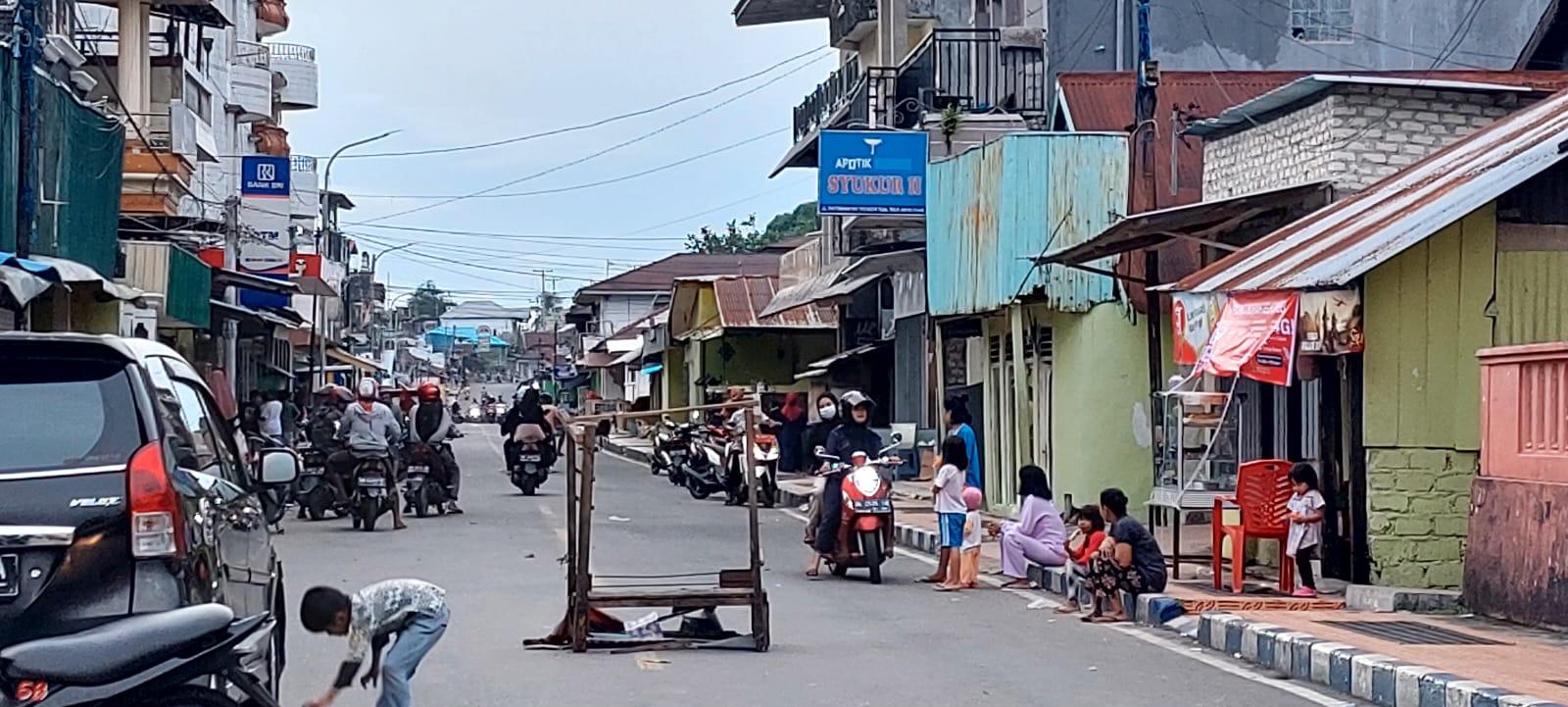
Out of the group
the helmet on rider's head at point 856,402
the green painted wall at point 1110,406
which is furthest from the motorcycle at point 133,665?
the green painted wall at point 1110,406

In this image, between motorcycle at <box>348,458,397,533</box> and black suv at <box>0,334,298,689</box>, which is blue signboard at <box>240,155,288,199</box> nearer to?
motorcycle at <box>348,458,397,533</box>

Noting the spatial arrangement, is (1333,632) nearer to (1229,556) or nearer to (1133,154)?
(1229,556)

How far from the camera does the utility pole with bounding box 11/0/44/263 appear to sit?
20.0m

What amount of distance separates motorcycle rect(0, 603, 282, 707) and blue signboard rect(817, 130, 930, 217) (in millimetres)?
21789

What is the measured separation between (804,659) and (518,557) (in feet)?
24.5

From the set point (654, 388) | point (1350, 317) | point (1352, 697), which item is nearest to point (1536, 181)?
point (1350, 317)

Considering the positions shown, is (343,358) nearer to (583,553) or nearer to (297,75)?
(297,75)

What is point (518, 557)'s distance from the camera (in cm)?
1883

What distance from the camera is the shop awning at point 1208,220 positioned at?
1636 centimetres

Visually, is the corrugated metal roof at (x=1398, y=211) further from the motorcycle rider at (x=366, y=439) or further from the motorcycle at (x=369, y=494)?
the motorcycle rider at (x=366, y=439)

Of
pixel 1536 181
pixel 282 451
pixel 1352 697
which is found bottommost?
pixel 1352 697

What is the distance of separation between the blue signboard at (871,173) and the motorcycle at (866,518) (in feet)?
34.6

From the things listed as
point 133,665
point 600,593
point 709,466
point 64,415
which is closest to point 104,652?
point 133,665

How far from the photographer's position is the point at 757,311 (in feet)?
155
